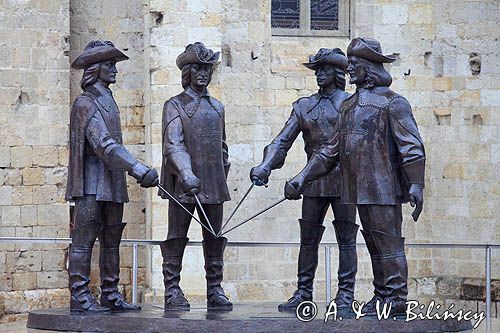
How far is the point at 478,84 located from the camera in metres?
18.2

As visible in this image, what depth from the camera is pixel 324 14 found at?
60.3 feet

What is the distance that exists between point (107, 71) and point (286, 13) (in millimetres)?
5820

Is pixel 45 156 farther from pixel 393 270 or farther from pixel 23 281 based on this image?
pixel 393 270

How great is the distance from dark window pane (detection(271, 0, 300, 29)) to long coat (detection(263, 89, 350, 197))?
5.23 metres

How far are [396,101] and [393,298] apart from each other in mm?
1421

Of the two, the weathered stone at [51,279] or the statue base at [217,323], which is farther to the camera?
the weathered stone at [51,279]

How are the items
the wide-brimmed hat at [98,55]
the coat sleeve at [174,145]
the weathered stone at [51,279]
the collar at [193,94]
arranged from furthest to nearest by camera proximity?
the weathered stone at [51,279] → the collar at [193,94] → the wide-brimmed hat at [98,55] → the coat sleeve at [174,145]

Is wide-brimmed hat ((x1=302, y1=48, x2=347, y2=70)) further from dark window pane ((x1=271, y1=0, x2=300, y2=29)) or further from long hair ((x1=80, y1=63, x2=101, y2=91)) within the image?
dark window pane ((x1=271, y1=0, x2=300, y2=29))

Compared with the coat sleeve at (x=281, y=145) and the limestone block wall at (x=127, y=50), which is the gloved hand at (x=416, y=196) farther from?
the limestone block wall at (x=127, y=50)

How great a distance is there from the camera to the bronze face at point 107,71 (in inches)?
501

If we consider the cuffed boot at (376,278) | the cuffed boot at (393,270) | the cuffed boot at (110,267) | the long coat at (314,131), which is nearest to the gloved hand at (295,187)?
the long coat at (314,131)

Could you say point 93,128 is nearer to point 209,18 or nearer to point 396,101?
point 396,101

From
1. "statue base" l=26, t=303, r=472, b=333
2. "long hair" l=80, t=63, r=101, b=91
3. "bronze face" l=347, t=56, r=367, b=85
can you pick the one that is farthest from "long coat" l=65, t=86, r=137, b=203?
"bronze face" l=347, t=56, r=367, b=85

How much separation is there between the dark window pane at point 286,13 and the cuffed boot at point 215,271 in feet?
18.6
